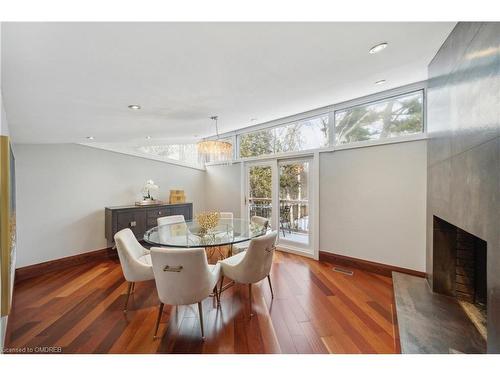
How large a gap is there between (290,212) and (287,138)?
1.48 meters

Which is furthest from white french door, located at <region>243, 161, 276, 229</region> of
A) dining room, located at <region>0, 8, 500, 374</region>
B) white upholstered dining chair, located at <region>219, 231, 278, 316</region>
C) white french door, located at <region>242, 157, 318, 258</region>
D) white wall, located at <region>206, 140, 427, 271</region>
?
white upholstered dining chair, located at <region>219, 231, 278, 316</region>

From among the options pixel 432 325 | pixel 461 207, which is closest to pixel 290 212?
pixel 432 325

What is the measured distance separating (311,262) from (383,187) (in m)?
1.67

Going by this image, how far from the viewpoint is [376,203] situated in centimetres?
311

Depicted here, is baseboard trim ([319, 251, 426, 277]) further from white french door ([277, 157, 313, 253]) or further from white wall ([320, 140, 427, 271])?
white french door ([277, 157, 313, 253])

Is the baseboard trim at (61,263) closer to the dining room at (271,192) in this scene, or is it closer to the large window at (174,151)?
the dining room at (271,192)

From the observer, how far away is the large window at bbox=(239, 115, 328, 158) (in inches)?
146

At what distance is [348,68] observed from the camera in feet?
6.25

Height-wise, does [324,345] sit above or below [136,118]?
below

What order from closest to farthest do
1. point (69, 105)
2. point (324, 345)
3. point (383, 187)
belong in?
point (324, 345) < point (69, 105) < point (383, 187)

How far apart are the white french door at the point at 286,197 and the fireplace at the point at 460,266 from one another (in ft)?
5.56
